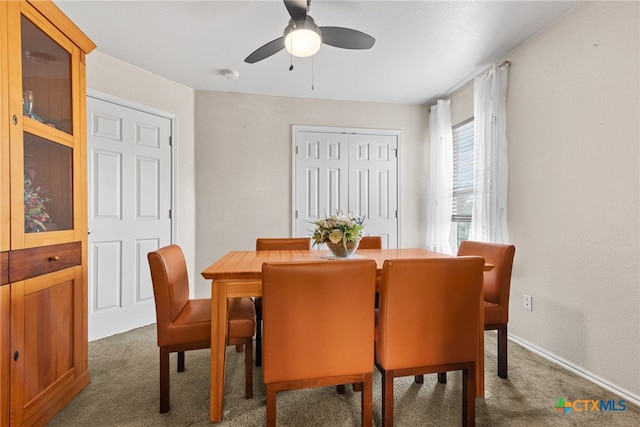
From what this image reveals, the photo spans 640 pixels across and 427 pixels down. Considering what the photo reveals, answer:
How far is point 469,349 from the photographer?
148 centimetres

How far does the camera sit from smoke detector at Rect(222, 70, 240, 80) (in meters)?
3.04

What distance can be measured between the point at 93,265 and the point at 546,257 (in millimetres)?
3703

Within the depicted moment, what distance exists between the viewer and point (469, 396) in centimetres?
147

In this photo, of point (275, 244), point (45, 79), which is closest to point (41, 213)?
point (45, 79)

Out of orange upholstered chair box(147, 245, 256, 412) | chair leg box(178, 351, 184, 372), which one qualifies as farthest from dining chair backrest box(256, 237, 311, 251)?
chair leg box(178, 351, 184, 372)

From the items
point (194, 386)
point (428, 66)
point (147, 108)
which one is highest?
point (428, 66)

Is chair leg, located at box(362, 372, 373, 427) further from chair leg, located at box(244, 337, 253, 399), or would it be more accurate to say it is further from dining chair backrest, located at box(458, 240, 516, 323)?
dining chair backrest, located at box(458, 240, 516, 323)

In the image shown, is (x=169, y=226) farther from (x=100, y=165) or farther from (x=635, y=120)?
(x=635, y=120)

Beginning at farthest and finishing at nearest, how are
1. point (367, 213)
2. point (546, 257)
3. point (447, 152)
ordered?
point (367, 213) < point (447, 152) < point (546, 257)

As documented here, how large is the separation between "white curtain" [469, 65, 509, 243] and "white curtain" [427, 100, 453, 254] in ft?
2.09

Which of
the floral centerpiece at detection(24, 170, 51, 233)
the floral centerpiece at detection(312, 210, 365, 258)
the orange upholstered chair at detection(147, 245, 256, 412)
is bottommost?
the orange upholstered chair at detection(147, 245, 256, 412)

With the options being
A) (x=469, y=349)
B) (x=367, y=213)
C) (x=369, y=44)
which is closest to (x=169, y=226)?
(x=367, y=213)

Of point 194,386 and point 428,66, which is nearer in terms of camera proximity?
point 194,386

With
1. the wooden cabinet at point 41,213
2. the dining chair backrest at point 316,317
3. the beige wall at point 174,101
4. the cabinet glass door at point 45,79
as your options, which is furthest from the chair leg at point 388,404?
the beige wall at point 174,101
